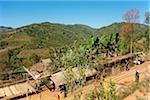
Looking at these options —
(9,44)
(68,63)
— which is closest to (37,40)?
(9,44)

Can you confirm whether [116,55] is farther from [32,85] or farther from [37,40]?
[37,40]

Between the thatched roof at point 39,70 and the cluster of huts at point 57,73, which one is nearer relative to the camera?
the cluster of huts at point 57,73

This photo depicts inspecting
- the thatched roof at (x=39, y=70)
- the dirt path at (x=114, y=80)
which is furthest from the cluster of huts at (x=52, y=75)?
the dirt path at (x=114, y=80)

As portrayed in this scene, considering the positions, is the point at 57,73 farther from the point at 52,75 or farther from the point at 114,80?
the point at 114,80

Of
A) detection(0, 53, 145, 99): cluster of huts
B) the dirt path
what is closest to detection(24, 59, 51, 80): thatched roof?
detection(0, 53, 145, 99): cluster of huts

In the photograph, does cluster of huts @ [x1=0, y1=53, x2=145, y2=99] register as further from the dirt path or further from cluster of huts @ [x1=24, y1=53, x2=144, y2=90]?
the dirt path

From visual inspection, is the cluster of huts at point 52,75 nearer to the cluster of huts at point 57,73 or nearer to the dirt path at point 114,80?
the cluster of huts at point 57,73

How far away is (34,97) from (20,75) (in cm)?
355

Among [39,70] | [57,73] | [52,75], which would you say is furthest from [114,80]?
[39,70]

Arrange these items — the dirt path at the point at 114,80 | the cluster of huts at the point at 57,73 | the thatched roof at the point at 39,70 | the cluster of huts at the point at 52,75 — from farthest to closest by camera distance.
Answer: the thatched roof at the point at 39,70 < the dirt path at the point at 114,80 < the cluster of huts at the point at 52,75 < the cluster of huts at the point at 57,73

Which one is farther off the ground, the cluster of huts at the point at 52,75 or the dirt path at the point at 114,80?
the cluster of huts at the point at 52,75

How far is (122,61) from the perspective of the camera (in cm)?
1938

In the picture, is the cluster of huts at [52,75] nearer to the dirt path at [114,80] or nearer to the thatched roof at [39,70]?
the thatched roof at [39,70]

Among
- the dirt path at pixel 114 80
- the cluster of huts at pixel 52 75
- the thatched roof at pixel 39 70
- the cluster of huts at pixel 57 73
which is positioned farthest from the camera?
the thatched roof at pixel 39 70
